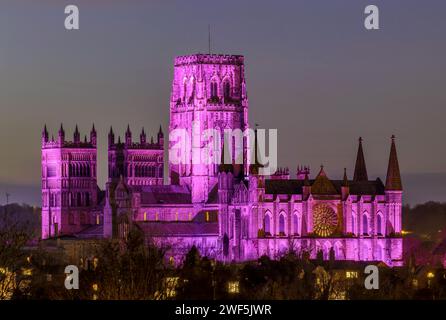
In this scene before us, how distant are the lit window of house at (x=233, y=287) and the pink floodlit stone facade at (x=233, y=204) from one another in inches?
1708

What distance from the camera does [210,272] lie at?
390 ft

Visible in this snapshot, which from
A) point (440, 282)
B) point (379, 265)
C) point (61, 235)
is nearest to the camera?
point (440, 282)

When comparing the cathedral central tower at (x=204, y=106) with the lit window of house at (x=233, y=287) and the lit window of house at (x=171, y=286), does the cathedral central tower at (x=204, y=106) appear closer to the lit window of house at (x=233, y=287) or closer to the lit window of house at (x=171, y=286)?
the lit window of house at (x=233, y=287)

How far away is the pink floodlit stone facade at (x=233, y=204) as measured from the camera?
563 ft

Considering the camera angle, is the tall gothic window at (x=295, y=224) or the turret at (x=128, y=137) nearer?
the tall gothic window at (x=295, y=224)

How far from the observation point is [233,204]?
173m

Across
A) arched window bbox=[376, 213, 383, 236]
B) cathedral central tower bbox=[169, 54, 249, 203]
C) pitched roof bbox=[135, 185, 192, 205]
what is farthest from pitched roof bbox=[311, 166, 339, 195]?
pitched roof bbox=[135, 185, 192, 205]

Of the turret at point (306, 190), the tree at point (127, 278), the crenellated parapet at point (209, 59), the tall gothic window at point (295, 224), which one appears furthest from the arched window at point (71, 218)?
the tree at point (127, 278)

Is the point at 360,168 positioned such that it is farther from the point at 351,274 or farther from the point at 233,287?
the point at 233,287

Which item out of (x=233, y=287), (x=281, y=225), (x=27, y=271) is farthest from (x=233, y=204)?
(x=233, y=287)

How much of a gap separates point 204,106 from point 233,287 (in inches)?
2521

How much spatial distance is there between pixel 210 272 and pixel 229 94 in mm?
66079
